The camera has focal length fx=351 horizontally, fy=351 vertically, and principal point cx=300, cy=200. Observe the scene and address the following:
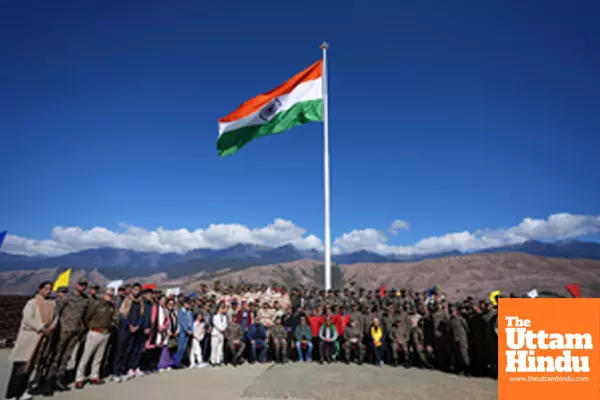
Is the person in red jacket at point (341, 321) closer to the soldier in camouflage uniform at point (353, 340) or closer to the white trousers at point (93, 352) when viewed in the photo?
the soldier in camouflage uniform at point (353, 340)

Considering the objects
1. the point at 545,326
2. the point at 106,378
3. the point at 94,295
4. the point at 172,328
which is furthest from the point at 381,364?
the point at 94,295

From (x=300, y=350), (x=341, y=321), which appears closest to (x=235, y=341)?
(x=300, y=350)

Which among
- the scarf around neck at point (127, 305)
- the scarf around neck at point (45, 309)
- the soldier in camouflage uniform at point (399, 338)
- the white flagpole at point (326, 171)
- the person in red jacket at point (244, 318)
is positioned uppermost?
the white flagpole at point (326, 171)

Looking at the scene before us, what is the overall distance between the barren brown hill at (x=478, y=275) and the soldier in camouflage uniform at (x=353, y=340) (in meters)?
15.6

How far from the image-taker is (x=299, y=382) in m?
7.24

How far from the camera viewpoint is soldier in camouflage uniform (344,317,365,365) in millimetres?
9398

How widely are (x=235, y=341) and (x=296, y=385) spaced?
2.93 meters

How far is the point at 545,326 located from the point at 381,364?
4.35 m

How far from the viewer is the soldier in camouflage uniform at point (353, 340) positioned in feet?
30.8

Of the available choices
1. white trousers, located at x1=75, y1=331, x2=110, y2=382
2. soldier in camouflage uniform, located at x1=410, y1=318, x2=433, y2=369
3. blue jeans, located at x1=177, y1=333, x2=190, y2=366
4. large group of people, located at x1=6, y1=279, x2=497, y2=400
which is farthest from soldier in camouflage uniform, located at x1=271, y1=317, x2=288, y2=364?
white trousers, located at x1=75, y1=331, x2=110, y2=382

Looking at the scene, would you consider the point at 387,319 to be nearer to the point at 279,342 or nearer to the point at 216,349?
the point at 279,342

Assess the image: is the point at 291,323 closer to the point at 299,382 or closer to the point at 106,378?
the point at 299,382

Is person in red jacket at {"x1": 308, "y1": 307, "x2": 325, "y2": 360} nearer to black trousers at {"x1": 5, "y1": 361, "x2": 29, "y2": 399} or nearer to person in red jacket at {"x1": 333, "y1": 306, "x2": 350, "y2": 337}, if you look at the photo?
person in red jacket at {"x1": 333, "y1": 306, "x2": 350, "y2": 337}

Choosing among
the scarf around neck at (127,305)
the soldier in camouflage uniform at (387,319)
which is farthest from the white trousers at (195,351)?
the soldier in camouflage uniform at (387,319)
